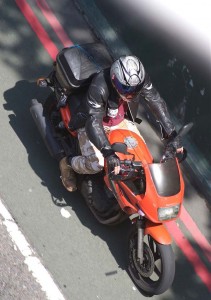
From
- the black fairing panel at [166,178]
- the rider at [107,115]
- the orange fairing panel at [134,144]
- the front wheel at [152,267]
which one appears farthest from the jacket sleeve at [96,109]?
the front wheel at [152,267]

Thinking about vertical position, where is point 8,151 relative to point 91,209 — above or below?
above

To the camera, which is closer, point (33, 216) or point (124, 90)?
point (124, 90)

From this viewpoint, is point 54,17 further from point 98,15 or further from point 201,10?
point 201,10

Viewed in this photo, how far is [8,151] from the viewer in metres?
7.84

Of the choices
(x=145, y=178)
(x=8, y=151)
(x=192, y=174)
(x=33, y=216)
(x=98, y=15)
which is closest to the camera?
(x=145, y=178)

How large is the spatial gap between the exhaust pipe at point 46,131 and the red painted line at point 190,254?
58.9 inches

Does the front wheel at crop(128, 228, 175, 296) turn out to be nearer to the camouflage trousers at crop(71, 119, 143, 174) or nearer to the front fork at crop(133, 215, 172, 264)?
the front fork at crop(133, 215, 172, 264)

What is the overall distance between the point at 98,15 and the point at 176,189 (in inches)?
137

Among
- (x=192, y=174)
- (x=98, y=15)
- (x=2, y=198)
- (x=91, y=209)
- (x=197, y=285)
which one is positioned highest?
(x=98, y=15)

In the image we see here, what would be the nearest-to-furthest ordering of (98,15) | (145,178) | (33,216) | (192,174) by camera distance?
(145,178) → (33,216) → (192,174) → (98,15)

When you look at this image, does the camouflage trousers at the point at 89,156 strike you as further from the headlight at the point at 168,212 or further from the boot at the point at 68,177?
the headlight at the point at 168,212

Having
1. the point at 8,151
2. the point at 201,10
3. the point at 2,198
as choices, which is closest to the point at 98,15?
the point at 201,10

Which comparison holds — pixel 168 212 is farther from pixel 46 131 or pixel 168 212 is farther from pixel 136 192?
pixel 46 131

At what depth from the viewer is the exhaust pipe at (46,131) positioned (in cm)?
766
